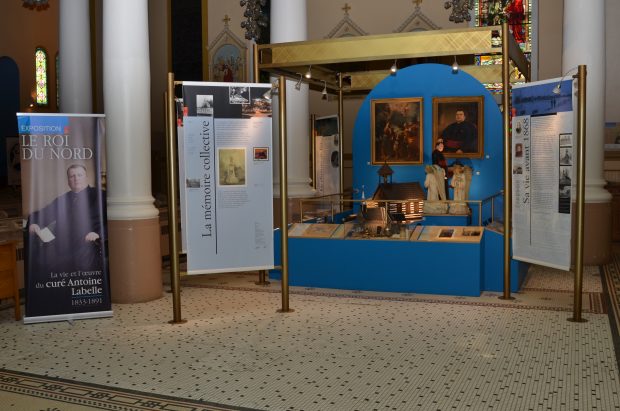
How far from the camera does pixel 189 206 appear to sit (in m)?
7.92

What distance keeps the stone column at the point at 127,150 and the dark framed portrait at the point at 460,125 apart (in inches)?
197

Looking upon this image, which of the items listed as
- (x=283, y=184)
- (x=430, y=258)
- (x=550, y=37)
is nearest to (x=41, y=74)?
(x=550, y=37)

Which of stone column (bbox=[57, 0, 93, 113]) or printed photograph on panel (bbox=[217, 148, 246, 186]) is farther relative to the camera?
stone column (bbox=[57, 0, 93, 113])

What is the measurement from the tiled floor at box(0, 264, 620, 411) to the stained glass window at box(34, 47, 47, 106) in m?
18.3

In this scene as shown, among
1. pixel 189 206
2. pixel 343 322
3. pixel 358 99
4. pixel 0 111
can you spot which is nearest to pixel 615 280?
pixel 343 322

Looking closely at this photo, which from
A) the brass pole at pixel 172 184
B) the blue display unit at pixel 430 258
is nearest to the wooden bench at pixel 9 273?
the brass pole at pixel 172 184

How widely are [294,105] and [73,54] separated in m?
4.17

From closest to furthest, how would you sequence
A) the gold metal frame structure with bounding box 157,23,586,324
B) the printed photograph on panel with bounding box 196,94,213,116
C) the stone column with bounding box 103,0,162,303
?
the gold metal frame structure with bounding box 157,23,586,324
the printed photograph on panel with bounding box 196,94,213,116
the stone column with bounding box 103,0,162,303

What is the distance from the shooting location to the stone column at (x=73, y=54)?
12891 millimetres

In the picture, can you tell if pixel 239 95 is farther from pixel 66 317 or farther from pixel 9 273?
pixel 9 273

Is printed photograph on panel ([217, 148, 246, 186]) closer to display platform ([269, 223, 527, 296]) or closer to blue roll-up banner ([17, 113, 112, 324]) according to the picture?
blue roll-up banner ([17, 113, 112, 324])

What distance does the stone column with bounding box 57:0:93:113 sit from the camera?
42.3 ft

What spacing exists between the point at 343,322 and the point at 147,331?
2028 mm

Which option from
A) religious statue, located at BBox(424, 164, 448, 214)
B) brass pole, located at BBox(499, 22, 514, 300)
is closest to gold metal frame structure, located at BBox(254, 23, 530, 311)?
brass pole, located at BBox(499, 22, 514, 300)
